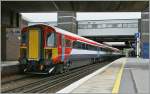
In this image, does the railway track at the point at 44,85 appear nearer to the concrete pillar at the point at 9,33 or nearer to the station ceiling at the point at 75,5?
the station ceiling at the point at 75,5

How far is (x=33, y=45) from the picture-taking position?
23422 millimetres

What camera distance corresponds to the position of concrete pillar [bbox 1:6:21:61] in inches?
1422

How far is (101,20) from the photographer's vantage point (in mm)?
81312

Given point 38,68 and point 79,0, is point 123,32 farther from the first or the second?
point 38,68

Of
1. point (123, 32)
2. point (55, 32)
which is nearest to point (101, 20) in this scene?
point (123, 32)

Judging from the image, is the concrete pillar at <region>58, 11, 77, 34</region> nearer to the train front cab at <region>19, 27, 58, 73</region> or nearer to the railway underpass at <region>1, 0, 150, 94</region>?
the railway underpass at <region>1, 0, 150, 94</region>

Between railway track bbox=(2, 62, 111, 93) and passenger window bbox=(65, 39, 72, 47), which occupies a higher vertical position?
passenger window bbox=(65, 39, 72, 47)

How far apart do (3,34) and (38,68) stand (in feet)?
64.6

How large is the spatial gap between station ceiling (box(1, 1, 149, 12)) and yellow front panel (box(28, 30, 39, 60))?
9.25 metres

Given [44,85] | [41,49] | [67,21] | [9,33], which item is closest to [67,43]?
[41,49]

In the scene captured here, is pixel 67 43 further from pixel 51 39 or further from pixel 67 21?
pixel 67 21

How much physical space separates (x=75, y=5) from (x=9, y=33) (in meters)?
9.17

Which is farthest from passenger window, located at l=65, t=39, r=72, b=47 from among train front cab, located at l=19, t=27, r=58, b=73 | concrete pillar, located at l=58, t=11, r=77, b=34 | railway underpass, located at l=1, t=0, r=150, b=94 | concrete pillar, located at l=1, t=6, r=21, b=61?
concrete pillar, located at l=58, t=11, r=77, b=34

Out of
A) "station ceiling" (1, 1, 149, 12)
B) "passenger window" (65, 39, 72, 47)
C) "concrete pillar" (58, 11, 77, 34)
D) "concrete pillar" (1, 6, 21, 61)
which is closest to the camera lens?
"passenger window" (65, 39, 72, 47)
